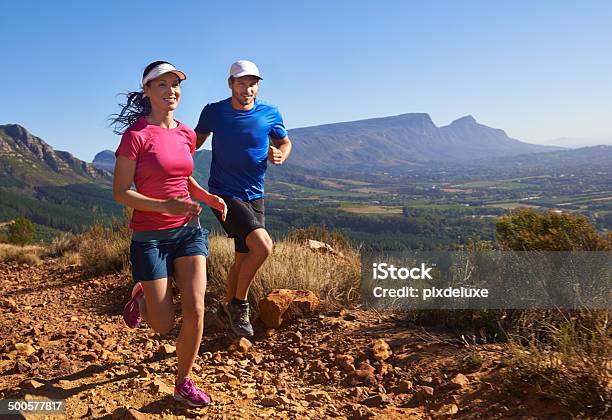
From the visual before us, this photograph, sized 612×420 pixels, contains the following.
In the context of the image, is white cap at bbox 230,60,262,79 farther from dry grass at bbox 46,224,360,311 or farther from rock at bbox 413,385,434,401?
rock at bbox 413,385,434,401

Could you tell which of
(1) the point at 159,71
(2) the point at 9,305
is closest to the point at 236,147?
(1) the point at 159,71

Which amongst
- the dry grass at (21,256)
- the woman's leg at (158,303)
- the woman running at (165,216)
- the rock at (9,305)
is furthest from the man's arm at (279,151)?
the dry grass at (21,256)

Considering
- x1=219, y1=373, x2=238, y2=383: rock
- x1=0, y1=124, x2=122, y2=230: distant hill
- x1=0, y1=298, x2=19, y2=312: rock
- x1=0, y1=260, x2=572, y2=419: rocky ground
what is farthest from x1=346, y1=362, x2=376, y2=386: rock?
x1=0, y1=124, x2=122, y2=230: distant hill

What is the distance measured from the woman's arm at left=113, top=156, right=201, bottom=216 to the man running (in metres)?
0.92

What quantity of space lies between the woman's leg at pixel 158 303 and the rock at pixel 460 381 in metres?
1.75

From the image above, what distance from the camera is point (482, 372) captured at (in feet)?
9.57

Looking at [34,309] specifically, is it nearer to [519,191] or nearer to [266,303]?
[266,303]

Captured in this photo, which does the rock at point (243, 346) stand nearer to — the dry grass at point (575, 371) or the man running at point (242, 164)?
the man running at point (242, 164)

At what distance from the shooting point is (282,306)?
164 inches

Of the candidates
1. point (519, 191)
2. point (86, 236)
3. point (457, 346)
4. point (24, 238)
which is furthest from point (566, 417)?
point (519, 191)

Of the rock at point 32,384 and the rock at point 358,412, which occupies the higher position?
the rock at point 32,384

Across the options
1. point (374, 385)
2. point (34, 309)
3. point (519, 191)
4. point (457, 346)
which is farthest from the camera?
point (519, 191)

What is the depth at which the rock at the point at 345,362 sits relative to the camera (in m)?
3.25

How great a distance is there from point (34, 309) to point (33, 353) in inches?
66.1
